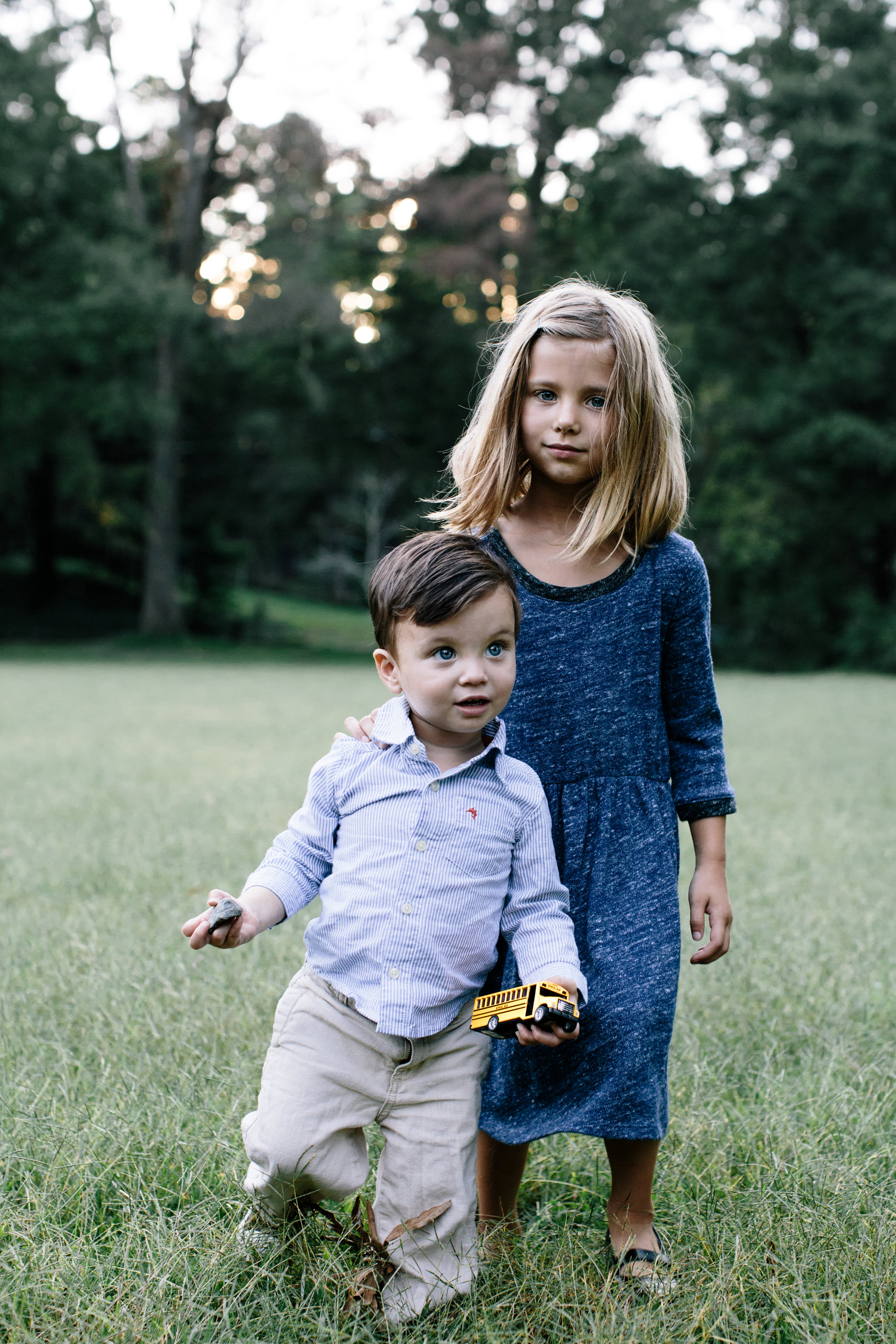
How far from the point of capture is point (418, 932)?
1.75 metres

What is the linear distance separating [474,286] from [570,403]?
24298 mm

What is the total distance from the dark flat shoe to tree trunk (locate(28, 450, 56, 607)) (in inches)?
1050

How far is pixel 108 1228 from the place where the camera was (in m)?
1.92

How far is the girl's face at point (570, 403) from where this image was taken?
76.6 inches

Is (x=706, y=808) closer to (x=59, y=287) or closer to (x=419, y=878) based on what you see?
(x=419, y=878)

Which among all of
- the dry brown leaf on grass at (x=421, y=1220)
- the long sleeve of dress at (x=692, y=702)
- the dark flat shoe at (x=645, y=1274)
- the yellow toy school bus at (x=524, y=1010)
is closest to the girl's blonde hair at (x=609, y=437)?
the long sleeve of dress at (x=692, y=702)

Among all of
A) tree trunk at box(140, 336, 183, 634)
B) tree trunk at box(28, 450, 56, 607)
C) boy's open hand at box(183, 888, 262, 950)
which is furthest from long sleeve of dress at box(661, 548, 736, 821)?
tree trunk at box(28, 450, 56, 607)

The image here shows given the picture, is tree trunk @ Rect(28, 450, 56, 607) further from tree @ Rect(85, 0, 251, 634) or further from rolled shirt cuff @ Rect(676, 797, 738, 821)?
rolled shirt cuff @ Rect(676, 797, 738, 821)

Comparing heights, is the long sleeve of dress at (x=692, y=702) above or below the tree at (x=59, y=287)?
below

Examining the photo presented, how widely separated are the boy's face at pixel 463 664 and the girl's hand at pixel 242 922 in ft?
1.23

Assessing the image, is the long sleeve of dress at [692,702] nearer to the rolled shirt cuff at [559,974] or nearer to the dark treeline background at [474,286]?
the rolled shirt cuff at [559,974]

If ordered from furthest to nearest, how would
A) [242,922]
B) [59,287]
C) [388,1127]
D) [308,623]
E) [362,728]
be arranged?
[308,623]
[59,287]
[362,728]
[388,1127]
[242,922]

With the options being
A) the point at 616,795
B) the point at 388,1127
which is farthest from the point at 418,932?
the point at 616,795

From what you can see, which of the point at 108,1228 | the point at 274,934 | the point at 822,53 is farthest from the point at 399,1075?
the point at 822,53
